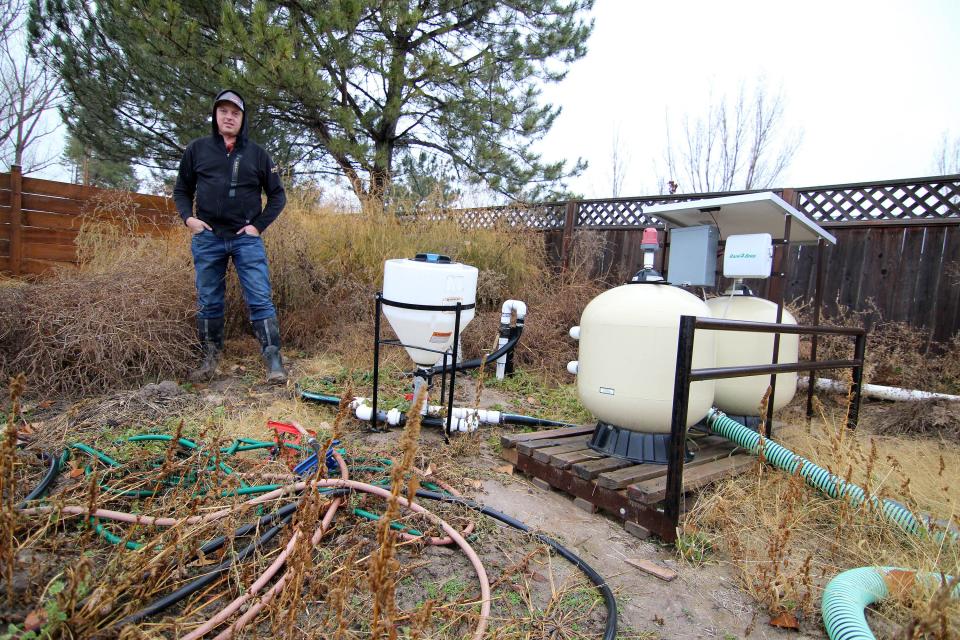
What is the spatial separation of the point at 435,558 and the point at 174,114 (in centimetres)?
789

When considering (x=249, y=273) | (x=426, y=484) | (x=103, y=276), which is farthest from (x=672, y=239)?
(x=103, y=276)

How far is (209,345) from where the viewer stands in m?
3.58

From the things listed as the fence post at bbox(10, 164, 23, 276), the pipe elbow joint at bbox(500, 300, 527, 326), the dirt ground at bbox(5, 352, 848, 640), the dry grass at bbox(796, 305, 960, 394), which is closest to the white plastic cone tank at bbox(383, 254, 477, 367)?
the dirt ground at bbox(5, 352, 848, 640)

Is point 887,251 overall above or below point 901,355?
above

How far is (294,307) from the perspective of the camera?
4.71 meters

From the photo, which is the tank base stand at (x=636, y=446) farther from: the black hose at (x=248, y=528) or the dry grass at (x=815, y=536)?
the black hose at (x=248, y=528)

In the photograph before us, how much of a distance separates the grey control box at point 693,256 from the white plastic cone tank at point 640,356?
0.45 metres

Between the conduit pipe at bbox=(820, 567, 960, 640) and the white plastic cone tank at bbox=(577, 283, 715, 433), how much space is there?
83cm

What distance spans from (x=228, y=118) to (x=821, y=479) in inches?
157

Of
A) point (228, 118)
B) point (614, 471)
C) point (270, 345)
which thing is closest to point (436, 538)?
point (614, 471)

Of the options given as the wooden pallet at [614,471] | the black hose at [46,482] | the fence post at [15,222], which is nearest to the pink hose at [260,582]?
the black hose at [46,482]

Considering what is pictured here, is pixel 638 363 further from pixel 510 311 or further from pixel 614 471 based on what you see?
pixel 510 311

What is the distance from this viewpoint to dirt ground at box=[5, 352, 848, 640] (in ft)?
4.90

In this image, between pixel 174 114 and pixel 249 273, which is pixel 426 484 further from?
pixel 174 114
